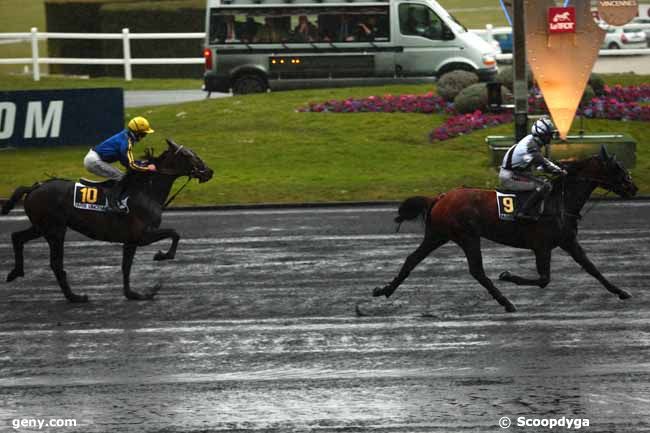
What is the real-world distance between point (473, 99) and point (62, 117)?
884cm

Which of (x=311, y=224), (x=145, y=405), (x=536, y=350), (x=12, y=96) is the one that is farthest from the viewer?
(x=12, y=96)

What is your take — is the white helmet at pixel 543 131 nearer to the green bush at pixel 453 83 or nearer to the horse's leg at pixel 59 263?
the horse's leg at pixel 59 263

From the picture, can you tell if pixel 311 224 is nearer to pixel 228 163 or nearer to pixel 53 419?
pixel 228 163

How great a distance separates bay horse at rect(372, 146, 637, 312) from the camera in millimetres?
13781

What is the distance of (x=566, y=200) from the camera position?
45.9 feet

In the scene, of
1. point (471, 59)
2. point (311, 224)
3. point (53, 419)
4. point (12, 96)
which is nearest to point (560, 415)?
point (53, 419)

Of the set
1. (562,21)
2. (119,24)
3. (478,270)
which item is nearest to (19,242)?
(478,270)

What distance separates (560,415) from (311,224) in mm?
10340

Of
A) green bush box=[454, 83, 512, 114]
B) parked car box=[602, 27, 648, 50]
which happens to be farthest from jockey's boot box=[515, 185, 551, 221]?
parked car box=[602, 27, 648, 50]

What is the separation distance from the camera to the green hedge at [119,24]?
4162 centimetres

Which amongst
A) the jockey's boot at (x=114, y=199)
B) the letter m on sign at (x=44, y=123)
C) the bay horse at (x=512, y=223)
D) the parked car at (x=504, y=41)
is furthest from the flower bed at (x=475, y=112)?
the parked car at (x=504, y=41)

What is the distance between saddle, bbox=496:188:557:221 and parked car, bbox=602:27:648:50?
38.7m

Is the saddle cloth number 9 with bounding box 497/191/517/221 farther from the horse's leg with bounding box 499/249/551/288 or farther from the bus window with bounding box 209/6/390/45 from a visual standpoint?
the bus window with bounding box 209/6/390/45

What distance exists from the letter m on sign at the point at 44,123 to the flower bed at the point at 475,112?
5.89 m
